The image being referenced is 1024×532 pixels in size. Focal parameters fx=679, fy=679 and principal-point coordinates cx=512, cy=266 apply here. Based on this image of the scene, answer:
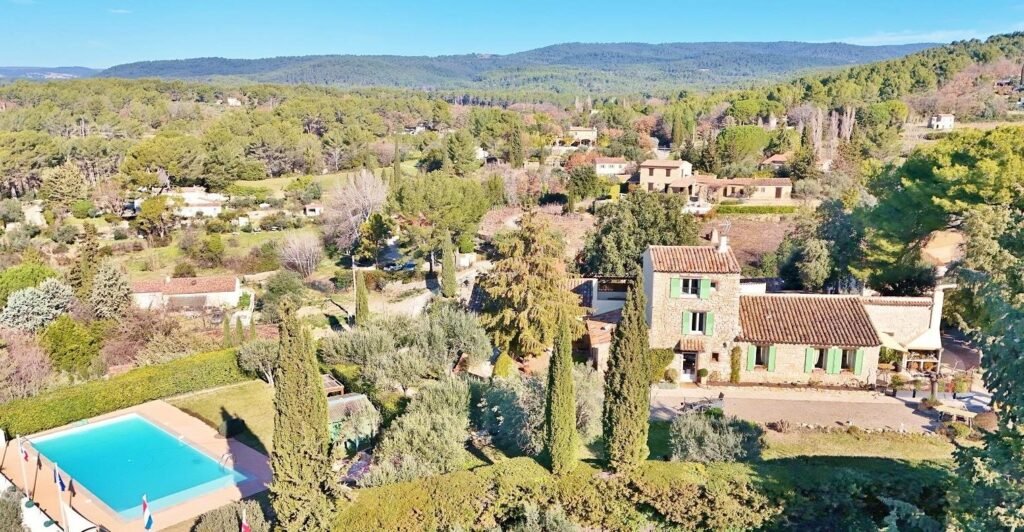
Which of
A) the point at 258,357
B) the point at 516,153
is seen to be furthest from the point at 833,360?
the point at 516,153

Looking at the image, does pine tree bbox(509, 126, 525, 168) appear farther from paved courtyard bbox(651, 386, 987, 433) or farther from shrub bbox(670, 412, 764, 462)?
shrub bbox(670, 412, 764, 462)

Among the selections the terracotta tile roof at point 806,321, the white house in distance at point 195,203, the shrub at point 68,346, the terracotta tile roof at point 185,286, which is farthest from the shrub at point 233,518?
the white house in distance at point 195,203

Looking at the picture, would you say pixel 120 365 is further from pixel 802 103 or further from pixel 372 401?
pixel 802 103

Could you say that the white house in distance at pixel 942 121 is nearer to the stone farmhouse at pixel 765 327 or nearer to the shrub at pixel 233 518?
the stone farmhouse at pixel 765 327

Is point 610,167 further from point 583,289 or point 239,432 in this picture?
point 239,432

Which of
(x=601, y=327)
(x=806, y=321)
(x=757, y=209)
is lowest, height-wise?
(x=601, y=327)

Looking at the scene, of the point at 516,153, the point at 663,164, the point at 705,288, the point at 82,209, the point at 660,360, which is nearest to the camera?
the point at 705,288

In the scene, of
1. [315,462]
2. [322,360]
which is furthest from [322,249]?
[315,462]

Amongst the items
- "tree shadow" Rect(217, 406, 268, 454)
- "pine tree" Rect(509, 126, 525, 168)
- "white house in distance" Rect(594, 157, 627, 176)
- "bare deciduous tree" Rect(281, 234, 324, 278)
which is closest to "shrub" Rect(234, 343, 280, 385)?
"tree shadow" Rect(217, 406, 268, 454)
